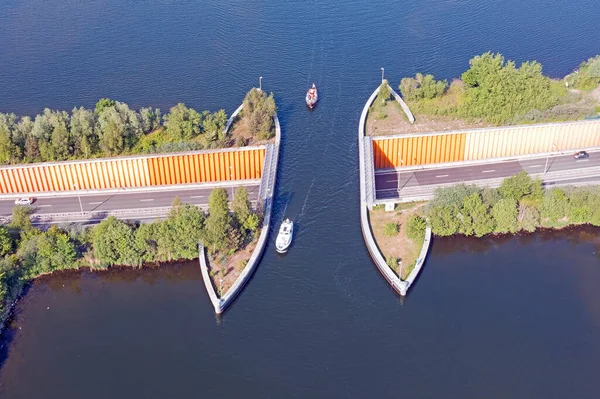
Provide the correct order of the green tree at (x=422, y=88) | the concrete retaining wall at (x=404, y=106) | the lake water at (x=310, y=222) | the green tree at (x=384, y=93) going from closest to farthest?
the lake water at (x=310, y=222) < the concrete retaining wall at (x=404, y=106) < the green tree at (x=422, y=88) < the green tree at (x=384, y=93)

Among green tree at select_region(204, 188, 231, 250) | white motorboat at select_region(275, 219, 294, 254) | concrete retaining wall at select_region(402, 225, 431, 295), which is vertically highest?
green tree at select_region(204, 188, 231, 250)

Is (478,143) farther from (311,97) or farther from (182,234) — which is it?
(182,234)

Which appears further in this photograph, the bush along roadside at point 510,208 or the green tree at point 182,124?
the green tree at point 182,124

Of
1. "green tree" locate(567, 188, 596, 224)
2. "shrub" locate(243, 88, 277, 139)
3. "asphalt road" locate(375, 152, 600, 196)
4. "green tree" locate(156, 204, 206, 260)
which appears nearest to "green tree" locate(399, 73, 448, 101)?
"asphalt road" locate(375, 152, 600, 196)

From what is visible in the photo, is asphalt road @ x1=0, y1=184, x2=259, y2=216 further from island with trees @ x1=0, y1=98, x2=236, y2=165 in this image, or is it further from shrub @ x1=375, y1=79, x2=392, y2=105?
shrub @ x1=375, y1=79, x2=392, y2=105

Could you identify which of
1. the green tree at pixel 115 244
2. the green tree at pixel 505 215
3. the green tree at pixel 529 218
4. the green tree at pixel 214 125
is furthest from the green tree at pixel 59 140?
the green tree at pixel 529 218

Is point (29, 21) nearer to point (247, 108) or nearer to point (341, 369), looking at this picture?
point (247, 108)

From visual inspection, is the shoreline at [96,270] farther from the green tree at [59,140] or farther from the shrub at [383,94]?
the shrub at [383,94]

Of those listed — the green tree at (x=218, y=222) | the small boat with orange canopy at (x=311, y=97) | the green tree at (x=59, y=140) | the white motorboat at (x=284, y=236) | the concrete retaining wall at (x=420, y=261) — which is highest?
the small boat with orange canopy at (x=311, y=97)
